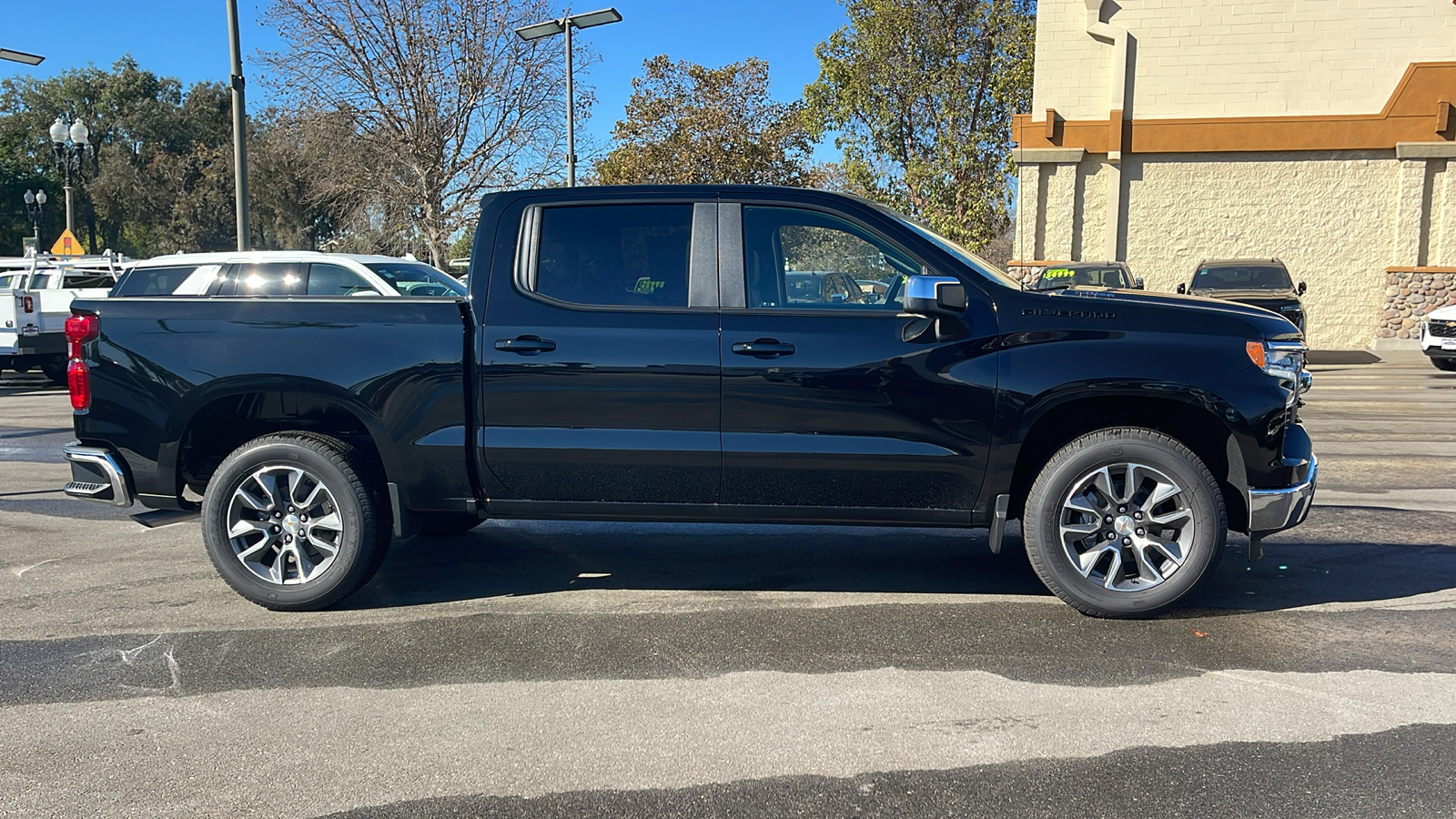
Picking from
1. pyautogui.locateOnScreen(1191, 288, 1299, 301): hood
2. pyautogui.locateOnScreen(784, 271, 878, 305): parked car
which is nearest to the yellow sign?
pyautogui.locateOnScreen(1191, 288, 1299, 301): hood

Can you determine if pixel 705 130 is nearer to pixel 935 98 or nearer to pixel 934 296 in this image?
pixel 935 98

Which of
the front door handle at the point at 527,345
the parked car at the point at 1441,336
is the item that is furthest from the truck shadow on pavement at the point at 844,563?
the parked car at the point at 1441,336

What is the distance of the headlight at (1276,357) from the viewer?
4.54 m

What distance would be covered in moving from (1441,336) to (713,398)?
1727 cm

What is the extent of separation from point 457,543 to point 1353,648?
15.3ft

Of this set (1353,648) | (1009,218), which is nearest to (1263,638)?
(1353,648)

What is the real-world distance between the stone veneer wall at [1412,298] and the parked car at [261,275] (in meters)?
20.5

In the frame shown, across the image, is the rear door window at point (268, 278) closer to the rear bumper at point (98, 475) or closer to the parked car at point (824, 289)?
the rear bumper at point (98, 475)

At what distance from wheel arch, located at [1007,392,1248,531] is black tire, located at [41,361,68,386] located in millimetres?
16762

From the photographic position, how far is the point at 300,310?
193 inches

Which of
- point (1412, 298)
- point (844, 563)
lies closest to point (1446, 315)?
point (1412, 298)

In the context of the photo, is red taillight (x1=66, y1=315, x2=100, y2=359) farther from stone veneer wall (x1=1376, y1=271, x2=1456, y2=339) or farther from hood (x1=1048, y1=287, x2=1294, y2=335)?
stone veneer wall (x1=1376, y1=271, x2=1456, y2=339)

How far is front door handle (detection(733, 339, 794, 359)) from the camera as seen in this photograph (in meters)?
4.64

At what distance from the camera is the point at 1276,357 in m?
4.59
